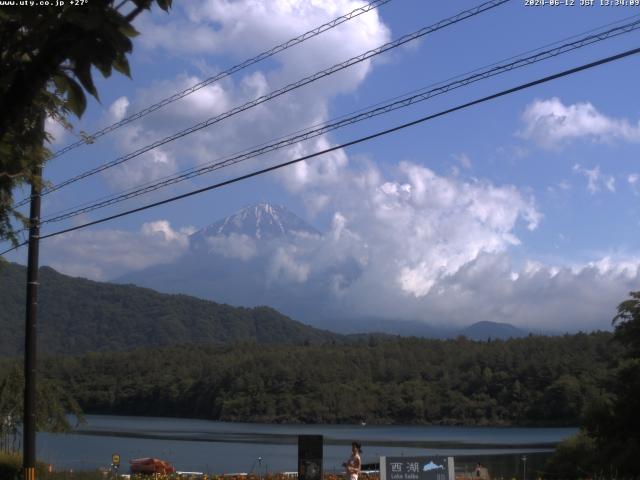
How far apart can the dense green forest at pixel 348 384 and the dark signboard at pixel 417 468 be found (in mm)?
93905

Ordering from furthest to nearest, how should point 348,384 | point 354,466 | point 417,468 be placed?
point 348,384, point 354,466, point 417,468

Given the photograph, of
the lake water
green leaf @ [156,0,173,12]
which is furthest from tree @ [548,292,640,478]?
green leaf @ [156,0,173,12]

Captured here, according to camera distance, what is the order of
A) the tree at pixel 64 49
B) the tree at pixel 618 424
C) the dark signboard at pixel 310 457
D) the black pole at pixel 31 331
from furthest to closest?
the tree at pixel 618 424 → the black pole at pixel 31 331 → the dark signboard at pixel 310 457 → the tree at pixel 64 49

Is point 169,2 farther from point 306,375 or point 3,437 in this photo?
point 306,375

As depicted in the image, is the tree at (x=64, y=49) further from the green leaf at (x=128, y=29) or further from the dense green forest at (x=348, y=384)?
the dense green forest at (x=348, y=384)

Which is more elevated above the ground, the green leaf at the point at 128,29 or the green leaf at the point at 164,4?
the green leaf at the point at 164,4

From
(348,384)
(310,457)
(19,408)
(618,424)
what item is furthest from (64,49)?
(348,384)

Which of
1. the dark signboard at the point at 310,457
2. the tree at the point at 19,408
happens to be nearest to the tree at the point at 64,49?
the dark signboard at the point at 310,457

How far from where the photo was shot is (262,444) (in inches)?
3009

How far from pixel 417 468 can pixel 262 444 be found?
62.8m

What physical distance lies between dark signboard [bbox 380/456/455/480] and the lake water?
97.4 ft

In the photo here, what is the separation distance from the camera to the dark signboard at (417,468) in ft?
50.5

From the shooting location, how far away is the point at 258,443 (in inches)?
3044

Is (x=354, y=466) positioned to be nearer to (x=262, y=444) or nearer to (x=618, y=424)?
(x=618, y=424)
